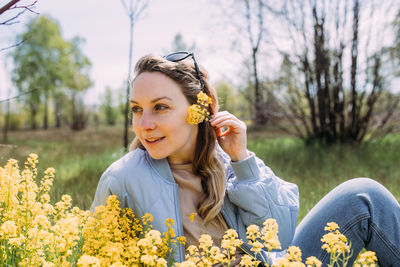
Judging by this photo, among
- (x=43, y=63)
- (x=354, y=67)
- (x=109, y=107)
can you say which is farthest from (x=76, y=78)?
(x=354, y=67)

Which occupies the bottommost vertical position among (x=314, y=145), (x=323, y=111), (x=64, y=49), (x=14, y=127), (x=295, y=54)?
(x=14, y=127)

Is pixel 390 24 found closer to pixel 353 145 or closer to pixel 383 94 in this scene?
pixel 383 94

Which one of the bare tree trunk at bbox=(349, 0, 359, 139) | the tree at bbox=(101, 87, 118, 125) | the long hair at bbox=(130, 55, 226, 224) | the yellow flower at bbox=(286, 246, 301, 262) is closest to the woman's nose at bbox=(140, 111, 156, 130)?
the long hair at bbox=(130, 55, 226, 224)

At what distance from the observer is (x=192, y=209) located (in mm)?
1983

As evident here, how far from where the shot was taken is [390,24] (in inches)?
255

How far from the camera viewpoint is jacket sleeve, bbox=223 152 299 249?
76.9 inches

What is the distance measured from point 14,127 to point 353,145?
3289 cm

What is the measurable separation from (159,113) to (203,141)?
0.40 meters

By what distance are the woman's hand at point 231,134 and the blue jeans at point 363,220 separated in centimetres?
63

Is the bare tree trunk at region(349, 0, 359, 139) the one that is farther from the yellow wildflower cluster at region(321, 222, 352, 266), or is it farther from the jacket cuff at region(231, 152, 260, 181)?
the yellow wildflower cluster at region(321, 222, 352, 266)

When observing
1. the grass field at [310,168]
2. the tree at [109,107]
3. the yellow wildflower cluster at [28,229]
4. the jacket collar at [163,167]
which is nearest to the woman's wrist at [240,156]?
the jacket collar at [163,167]

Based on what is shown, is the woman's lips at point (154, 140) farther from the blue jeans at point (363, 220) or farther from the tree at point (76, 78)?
the tree at point (76, 78)

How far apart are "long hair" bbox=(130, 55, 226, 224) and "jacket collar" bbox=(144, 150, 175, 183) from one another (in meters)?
0.20

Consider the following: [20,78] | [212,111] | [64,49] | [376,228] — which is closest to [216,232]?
[212,111]
